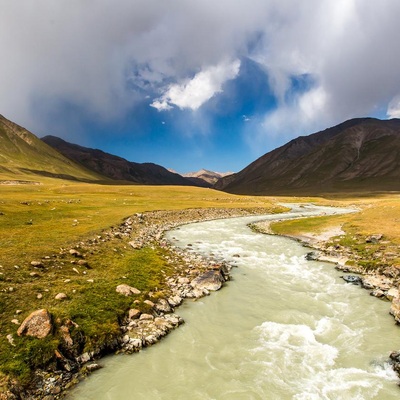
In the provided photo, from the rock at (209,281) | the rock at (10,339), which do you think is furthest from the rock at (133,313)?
the rock at (209,281)

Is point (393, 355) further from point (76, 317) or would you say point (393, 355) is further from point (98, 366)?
point (76, 317)

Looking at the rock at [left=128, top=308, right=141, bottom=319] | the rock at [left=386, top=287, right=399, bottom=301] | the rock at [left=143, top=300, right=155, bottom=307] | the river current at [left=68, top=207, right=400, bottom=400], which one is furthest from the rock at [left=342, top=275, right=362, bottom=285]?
the rock at [left=128, top=308, right=141, bottom=319]

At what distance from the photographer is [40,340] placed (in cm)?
1175

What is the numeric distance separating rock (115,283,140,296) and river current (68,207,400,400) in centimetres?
326

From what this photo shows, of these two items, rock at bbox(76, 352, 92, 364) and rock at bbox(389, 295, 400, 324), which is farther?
rock at bbox(389, 295, 400, 324)

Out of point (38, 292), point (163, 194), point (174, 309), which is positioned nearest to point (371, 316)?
point (174, 309)

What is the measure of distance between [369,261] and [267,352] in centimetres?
1824

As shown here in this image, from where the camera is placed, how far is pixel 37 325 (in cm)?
1228

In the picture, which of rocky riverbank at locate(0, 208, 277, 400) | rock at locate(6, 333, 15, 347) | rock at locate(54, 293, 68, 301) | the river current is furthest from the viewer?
rock at locate(54, 293, 68, 301)

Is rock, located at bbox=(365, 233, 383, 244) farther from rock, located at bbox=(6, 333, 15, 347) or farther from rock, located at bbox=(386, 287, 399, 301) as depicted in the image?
rock, located at bbox=(6, 333, 15, 347)

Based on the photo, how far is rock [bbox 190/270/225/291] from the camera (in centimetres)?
2050

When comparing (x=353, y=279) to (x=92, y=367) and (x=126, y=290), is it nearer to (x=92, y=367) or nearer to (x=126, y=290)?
(x=126, y=290)

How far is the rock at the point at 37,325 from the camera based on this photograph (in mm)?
11961

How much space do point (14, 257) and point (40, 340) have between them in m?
10.5
